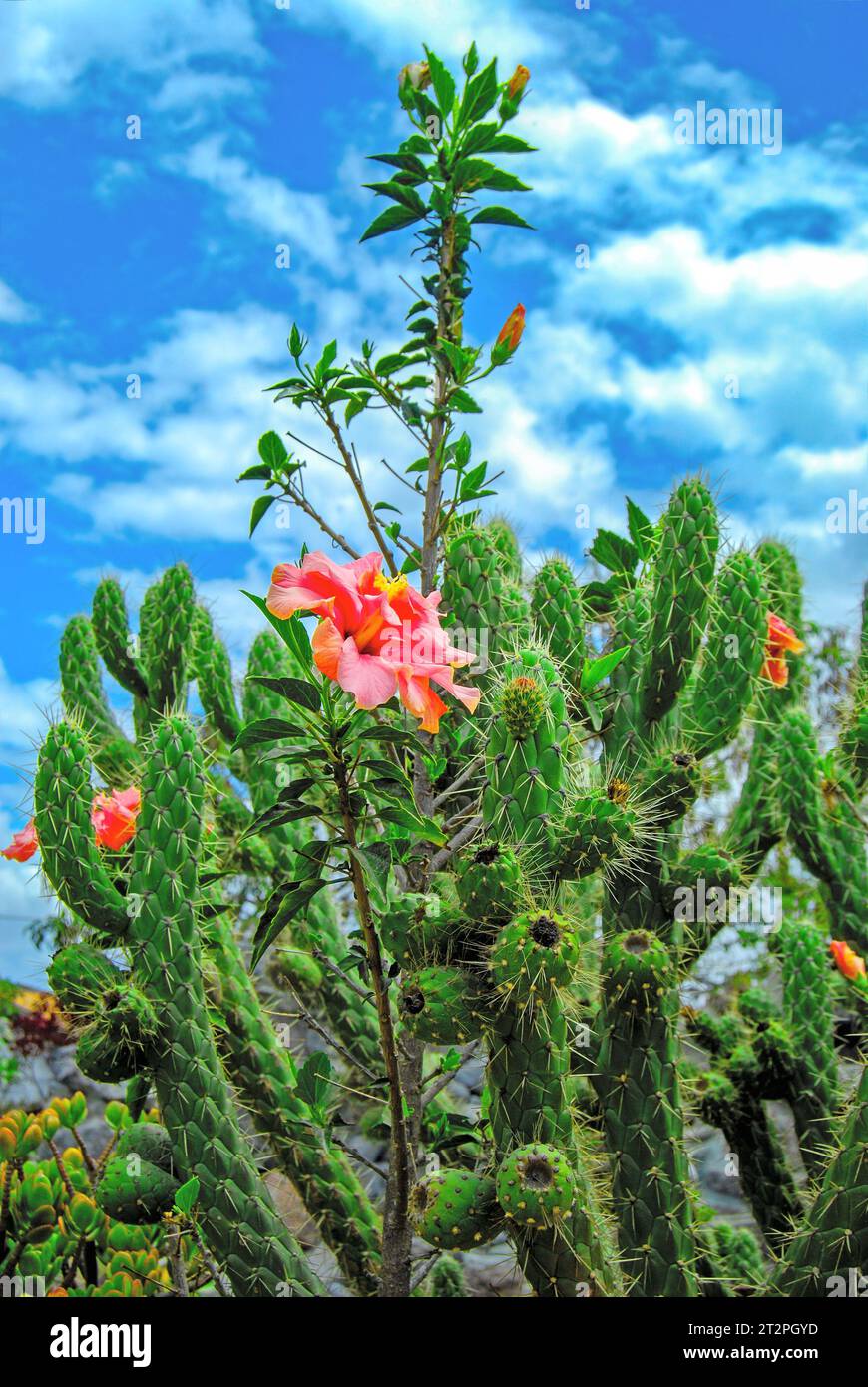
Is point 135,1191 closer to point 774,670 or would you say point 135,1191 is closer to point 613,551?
point 613,551

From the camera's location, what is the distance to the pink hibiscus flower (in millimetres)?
2314

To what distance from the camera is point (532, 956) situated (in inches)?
96.5

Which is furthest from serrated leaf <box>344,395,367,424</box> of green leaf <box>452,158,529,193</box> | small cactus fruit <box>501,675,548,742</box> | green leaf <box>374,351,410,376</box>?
small cactus fruit <box>501,675,548,742</box>

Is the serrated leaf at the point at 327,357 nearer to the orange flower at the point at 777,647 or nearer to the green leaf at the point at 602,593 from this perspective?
the green leaf at the point at 602,593

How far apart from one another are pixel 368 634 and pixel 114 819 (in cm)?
171

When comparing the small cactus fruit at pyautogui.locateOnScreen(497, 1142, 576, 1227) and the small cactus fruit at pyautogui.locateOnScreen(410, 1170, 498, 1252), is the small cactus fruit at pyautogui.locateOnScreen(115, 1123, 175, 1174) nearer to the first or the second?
the small cactus fruit at pyautogui.locateOnScreen(410, 1170, 498, 1252)

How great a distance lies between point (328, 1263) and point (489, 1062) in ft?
12.2

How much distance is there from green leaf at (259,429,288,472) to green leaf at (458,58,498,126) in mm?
1047

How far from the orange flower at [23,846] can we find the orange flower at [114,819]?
195 millimetres

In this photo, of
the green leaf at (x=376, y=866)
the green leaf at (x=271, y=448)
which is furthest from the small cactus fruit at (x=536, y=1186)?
the green leaf at (x=271, y=448)

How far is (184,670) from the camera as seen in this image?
18.6 feet

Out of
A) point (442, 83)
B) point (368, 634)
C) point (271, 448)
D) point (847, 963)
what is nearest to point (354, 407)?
point (271, 448)

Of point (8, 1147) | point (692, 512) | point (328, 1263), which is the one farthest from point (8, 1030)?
point (692, 512)
